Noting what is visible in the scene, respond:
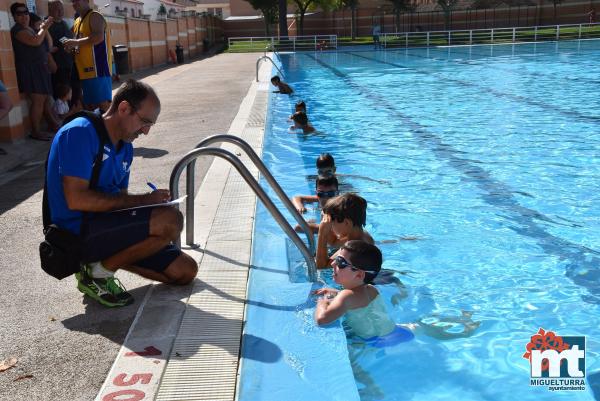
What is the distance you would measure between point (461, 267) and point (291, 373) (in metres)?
2.43

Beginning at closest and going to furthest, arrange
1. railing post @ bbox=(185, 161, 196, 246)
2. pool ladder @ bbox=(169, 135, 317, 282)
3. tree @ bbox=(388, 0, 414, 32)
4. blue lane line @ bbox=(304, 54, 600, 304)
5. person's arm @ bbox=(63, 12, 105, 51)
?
pool ladder @ bbox=(169, 135, 317, 282)
railing post @ bbox=(185, 161, 196, 246)
blue lane line @ bbox=(304, 54, 600, 304)
person's arm @ bbox=(63, 12, 105, 51)
tree @ bbox=(388, 0, 414, 32)

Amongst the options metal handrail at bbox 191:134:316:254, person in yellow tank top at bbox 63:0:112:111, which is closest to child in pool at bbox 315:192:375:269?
metal handrail at bbox 191:134:316:254

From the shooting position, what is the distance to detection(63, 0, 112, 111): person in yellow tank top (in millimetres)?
7527

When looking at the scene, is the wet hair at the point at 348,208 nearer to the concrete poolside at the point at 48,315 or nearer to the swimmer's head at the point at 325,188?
the concrete poolside at the point at 48,315

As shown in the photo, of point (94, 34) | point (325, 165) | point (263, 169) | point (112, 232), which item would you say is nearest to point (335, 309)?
point (263, 169)

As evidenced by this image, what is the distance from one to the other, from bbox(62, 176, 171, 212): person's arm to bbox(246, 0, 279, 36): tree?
50.9 m

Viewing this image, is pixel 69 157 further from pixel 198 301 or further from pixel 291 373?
pixel 291 373

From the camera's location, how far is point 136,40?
24.0 meters

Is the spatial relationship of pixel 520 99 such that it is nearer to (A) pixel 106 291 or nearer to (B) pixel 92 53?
(B) pixel 92 53

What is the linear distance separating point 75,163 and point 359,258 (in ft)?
5.40

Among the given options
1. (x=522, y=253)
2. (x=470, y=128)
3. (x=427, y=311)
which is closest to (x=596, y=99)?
(x=470, y=128)

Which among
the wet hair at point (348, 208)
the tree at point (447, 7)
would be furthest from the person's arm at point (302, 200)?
the tree at point (447, 7)

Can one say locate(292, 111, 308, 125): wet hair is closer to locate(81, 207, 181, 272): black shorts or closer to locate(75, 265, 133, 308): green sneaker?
→ locate(81, 207, 181, 272): black shorts

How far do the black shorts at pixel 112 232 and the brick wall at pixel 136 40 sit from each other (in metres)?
5.73
